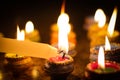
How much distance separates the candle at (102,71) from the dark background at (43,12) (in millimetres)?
2103

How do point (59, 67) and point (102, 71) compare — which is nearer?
point (102, 71)

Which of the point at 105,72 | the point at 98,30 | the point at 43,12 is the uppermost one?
the point at 43,12

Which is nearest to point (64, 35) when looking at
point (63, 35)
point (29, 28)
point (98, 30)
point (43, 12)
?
point (63, 35)

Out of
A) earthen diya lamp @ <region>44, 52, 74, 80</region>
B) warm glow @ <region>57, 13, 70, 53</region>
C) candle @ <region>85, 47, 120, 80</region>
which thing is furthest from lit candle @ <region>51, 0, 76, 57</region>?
candle @ <region>85, 47, 120, 80</region>

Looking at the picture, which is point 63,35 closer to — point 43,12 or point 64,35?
point 64,35

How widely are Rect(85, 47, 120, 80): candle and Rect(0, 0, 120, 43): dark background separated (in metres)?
2.10

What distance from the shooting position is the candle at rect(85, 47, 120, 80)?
2.22m

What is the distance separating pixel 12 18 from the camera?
5.38 metres

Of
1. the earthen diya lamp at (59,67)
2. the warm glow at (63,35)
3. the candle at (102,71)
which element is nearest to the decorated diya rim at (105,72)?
the candle at (102,71)

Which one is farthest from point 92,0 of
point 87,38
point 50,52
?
point 50,52

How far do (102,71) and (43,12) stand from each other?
10.5 feet

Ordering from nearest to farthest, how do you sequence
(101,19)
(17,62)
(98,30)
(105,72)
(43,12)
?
(105,72) → (17,62) → (101,19) → (98,30) → (43,12)

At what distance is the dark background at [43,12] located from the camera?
15.8 ft

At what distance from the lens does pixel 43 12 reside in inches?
208
